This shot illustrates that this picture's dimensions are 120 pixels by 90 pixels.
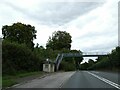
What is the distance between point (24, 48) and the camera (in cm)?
6212

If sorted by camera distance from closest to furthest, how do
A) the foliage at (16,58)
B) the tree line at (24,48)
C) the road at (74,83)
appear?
1. the road at (74,83)
2. the foliage at (16,58)
3. the tree line at (24,48)

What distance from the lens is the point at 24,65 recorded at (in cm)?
6147

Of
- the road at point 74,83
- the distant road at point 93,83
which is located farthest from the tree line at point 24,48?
the distant road at point 93,83

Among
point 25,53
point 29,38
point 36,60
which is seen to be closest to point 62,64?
point 29,38

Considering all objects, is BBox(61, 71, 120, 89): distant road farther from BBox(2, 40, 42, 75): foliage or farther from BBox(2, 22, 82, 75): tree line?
BBox(2, 40, 42, 75): foliage

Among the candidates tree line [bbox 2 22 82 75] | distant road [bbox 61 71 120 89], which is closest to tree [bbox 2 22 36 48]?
tree line [bbox 2 22 82 75]

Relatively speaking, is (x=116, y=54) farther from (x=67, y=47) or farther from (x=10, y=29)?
(x=67, y=47)

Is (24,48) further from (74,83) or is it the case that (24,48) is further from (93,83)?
(93,83)

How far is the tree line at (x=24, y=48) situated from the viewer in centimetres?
5534

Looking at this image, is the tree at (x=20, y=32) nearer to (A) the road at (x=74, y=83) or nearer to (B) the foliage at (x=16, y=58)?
(B) the foliage at (x=16, y=58)

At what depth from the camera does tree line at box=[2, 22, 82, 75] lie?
5534cm

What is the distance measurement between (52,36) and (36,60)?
98.1 m

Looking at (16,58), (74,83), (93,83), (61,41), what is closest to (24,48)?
(16,58)

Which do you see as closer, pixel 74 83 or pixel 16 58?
pixel 74 83
